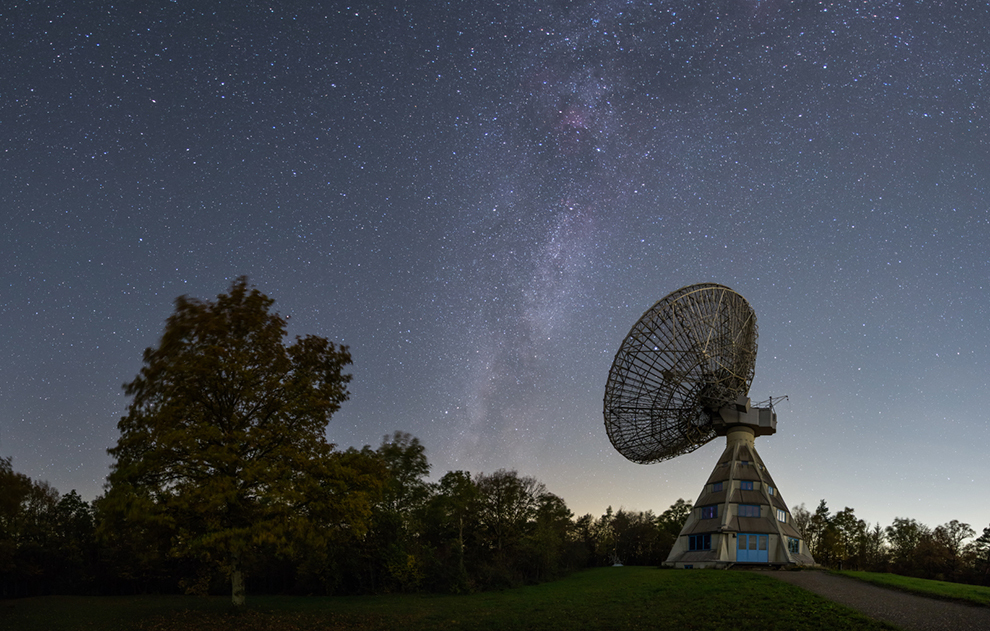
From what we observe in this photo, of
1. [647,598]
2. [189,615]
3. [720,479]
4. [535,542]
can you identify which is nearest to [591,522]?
[535,542]

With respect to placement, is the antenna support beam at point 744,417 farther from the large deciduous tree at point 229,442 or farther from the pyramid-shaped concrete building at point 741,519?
the large deciduous tree at point 229,442

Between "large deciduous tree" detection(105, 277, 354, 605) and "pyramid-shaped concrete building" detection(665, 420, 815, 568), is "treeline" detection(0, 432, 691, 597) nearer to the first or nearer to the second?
"large deciduous tree" detection(105, 277, 354, 605)

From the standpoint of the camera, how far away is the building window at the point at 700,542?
37.5 m

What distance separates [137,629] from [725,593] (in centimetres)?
2003

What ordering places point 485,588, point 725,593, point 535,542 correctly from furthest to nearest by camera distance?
point 535,542 < point 485,588 < point 725,593

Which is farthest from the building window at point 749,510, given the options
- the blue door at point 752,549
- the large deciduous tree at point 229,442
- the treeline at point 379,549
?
the large deciduous tree at point 229,442

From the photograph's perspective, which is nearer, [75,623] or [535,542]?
[75,623]

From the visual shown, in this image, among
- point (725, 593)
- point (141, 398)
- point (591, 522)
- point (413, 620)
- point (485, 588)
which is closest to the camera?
point (141, 398)

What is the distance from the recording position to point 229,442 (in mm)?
19281

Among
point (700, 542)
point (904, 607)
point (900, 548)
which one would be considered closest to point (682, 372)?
point (700, 542)

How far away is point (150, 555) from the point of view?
64.7ft

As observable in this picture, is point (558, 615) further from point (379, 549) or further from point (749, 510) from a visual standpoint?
point (749, 510)

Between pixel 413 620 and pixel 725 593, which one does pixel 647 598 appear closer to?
pixel 725 593

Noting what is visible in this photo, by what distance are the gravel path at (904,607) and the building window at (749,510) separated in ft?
34.0
